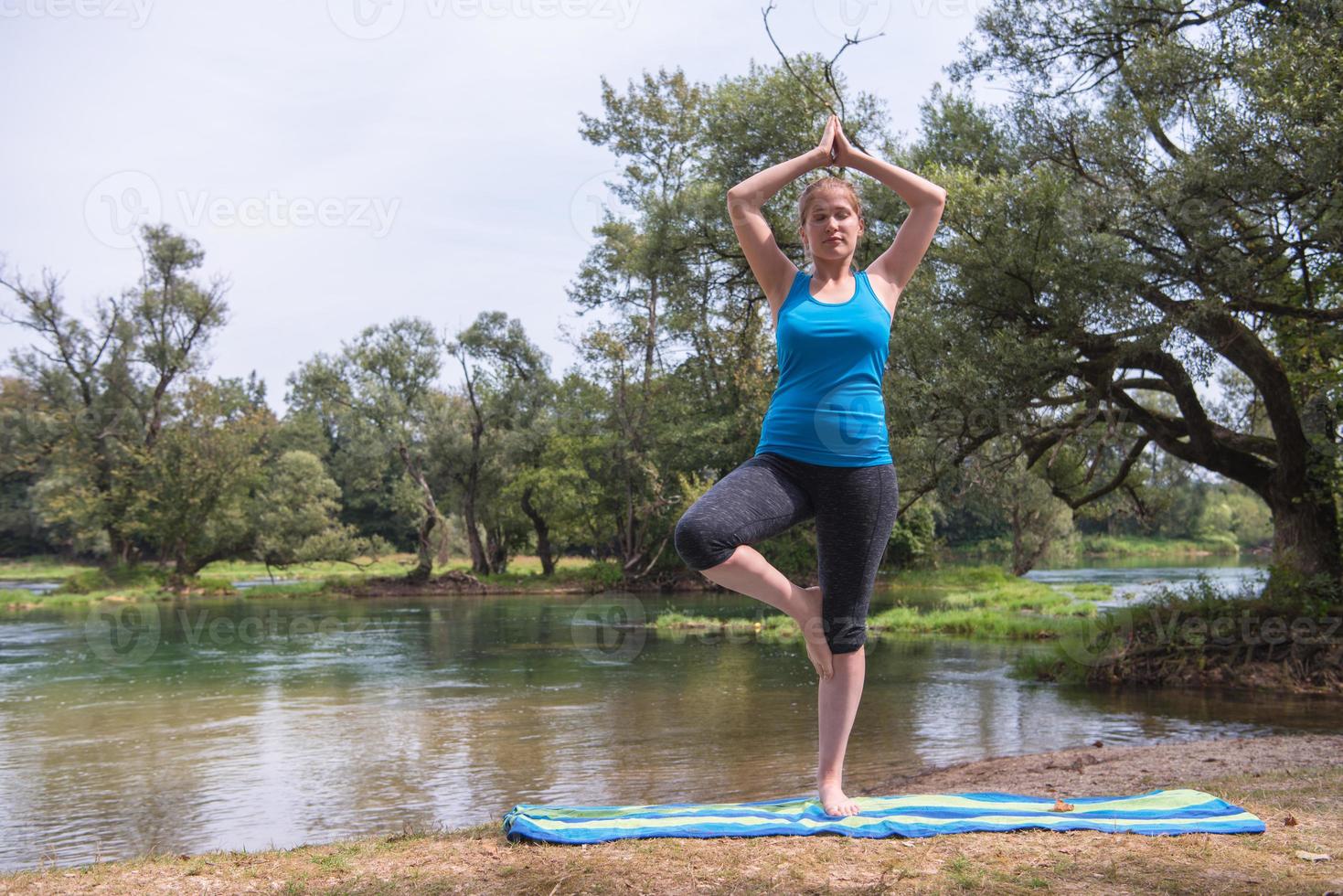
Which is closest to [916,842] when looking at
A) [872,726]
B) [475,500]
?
[872,726]

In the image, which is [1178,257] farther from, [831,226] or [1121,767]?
[831,226]

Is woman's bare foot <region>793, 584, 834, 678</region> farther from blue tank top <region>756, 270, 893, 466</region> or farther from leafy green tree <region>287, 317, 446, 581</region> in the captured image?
leafy green tree <region>287, 317, 446, 581</region>

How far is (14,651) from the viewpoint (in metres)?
19.4

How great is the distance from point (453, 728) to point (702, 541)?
8527mm

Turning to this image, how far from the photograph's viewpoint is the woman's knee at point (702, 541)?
3.53 metres

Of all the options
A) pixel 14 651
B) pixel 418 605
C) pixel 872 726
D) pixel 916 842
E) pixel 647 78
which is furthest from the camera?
pixel 647 78

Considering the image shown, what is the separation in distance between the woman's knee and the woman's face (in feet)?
4.06

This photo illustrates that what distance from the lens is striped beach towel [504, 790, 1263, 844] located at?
155 inches

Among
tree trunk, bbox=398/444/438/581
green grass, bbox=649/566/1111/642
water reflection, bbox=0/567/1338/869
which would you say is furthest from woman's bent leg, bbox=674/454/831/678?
tree trunk, bbox=398/444/438/581

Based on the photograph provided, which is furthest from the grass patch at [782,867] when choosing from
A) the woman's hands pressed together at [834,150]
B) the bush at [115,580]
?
the bush at [115,580]

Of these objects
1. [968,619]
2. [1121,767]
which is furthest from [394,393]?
[1121,767]

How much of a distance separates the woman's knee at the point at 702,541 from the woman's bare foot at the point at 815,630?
48 centimetres

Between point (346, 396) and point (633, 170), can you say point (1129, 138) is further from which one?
point (346, 396)

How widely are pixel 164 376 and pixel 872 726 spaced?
38313 mm
